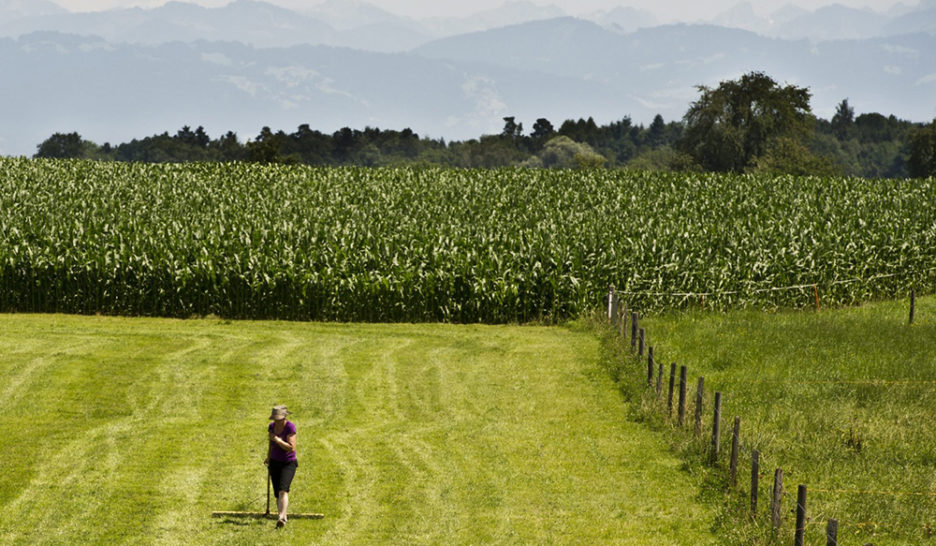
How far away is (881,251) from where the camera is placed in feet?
137

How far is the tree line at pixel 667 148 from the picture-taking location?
327 ft

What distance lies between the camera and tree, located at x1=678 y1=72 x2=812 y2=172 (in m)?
99.8

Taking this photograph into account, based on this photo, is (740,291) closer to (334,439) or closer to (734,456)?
Answer: (334,439)

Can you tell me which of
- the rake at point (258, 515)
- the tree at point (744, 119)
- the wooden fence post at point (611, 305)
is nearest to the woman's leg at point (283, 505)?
the rake at point (258, 515)

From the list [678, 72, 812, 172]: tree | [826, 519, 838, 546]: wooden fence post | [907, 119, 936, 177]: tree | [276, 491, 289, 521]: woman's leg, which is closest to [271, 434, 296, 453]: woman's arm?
[276, 491, 289, 521]: woman's leg

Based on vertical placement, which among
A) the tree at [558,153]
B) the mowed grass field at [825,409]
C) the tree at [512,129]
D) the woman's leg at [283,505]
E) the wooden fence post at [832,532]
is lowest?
the woman's leg at [283,505]

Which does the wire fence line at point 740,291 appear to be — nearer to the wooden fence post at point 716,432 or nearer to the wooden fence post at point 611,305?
the wooden fence post at point 611,305

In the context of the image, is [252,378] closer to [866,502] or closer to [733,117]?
[866,502]

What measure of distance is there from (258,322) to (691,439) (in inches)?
678

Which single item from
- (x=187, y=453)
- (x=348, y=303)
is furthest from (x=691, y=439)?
(x=348, y=303)

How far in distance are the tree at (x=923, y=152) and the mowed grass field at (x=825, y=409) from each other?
73.8m

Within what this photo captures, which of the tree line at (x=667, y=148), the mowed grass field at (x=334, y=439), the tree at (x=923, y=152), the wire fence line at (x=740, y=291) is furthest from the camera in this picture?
the tree at (x=923, y=152)

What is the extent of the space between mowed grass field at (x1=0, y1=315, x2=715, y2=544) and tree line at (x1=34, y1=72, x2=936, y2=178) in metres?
54.7

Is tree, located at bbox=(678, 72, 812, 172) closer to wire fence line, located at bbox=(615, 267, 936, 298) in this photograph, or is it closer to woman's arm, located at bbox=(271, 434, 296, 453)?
wire fence line, located at bbox=(615, 267, 936, 298)
